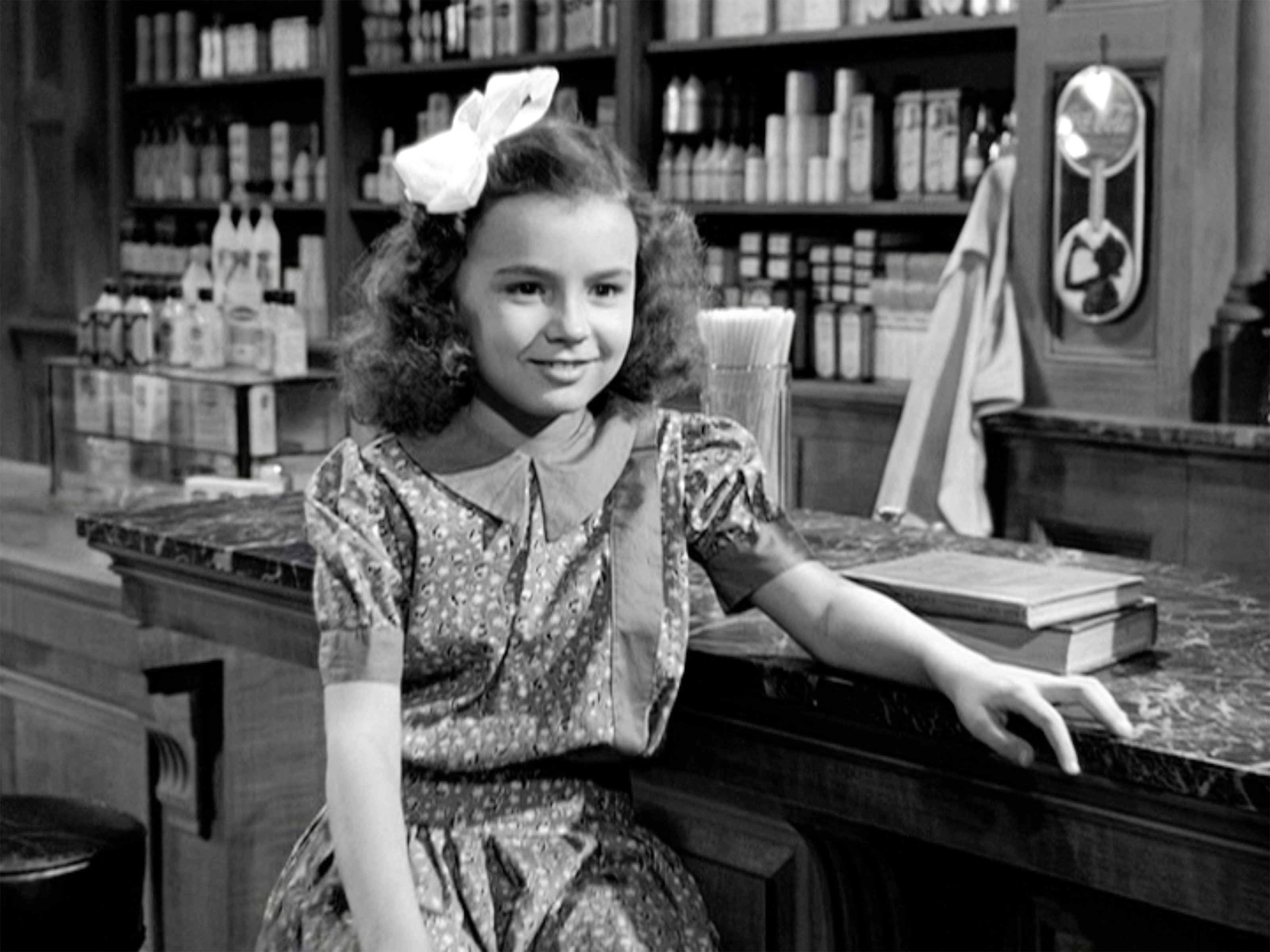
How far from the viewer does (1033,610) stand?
1.55m

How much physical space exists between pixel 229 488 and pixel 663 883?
73.0 inches

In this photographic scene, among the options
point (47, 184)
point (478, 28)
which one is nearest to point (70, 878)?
point (478, 28)

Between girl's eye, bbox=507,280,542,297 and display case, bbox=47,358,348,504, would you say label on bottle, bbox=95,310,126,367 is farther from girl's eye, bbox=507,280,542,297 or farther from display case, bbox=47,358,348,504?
girl's eye, bbox=507,280,542,297

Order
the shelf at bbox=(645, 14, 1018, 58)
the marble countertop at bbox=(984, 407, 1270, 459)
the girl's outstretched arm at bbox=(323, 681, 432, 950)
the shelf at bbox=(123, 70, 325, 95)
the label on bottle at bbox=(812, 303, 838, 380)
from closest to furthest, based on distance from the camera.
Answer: the girl's outstretched arm at bbox=(323, 681, 432, 950) → the marble countertop at bbox=(984, 407, 1270, 459) → the shelf at bbox=(645, 14, 1018, 58) → the label on bottle at bbox=(812, 303, 838, 380) → the shelf at bbox=(123, 70, 325, 95)

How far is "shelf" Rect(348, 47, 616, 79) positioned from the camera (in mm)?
5219

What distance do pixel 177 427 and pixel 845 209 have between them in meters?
1.78

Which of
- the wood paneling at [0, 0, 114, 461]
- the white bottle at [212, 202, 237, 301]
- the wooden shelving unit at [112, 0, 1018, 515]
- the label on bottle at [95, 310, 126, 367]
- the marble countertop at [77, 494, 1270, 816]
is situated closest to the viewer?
the marble countertop at [77, 494, 1270, 816]

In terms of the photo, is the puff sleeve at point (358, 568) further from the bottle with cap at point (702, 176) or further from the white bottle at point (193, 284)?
the bottle with cap at point (702, 176)

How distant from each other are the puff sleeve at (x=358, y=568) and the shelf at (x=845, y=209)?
285 centimetres

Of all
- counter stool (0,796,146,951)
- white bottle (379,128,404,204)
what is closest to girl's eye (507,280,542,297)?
counter stool (0,796,146,951)

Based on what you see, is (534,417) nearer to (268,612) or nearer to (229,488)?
(268,612)

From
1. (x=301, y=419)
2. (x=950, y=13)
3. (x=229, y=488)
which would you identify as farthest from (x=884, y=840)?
(x=950, y=13)

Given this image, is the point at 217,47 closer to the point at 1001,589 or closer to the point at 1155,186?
the point at 1155,186

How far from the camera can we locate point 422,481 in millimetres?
1642
